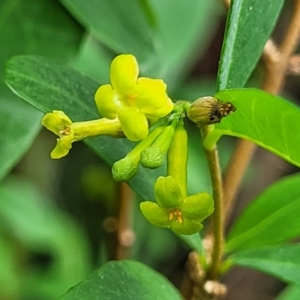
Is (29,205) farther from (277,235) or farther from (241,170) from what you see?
(277,235)

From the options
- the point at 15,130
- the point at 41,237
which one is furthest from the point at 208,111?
the point at 41,237

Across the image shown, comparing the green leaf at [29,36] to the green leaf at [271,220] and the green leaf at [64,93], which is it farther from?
the green leaf at [271,220]

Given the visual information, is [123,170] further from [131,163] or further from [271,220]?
[271,220]

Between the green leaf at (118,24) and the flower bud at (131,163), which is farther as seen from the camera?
the green leaf at (118,24)

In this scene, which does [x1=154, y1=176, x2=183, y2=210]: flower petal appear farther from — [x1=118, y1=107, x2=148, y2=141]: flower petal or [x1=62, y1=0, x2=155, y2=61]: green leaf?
[x1=62, y1=0, x2=155, y2=61]: green leaf

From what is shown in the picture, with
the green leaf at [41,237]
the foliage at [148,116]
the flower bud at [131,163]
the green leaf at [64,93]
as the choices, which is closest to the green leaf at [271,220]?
the foliage at [148,116]

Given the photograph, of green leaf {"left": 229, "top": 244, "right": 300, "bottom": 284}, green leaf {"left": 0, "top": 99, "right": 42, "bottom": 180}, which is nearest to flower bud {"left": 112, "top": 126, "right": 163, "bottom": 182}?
green leaf {"left": 229, "top": 244, "right": 300, "bottom": 284}

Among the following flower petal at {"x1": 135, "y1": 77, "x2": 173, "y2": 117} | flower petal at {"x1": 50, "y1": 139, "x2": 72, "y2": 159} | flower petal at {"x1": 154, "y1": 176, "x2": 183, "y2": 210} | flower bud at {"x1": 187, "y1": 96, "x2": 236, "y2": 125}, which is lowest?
flower petal at {"x1": 50, "y1": 139, "x2": 72, "y2": 159}
